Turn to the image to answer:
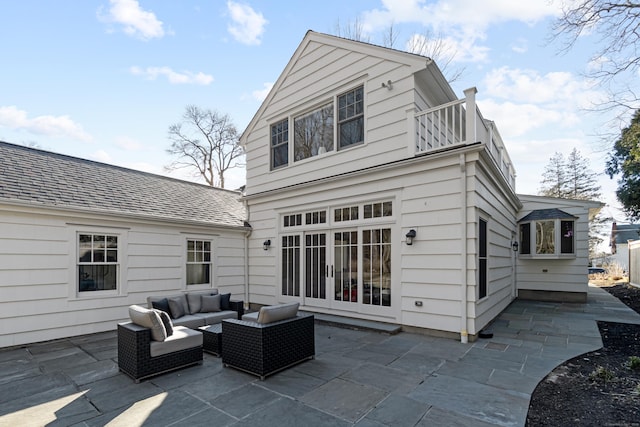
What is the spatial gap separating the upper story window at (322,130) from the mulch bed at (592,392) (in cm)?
516

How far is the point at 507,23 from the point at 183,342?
31.6ft

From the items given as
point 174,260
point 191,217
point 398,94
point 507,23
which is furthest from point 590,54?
point 174,260

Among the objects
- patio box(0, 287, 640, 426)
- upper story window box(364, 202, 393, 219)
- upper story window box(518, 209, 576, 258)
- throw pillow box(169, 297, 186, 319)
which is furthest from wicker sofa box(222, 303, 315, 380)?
upper story window box(518, 209, 576, 258)

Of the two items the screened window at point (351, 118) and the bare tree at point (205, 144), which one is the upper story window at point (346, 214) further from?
the bare tree at point (205, 144)

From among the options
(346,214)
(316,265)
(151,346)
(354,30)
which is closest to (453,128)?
(346,214)

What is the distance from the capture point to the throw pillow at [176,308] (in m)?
6.11

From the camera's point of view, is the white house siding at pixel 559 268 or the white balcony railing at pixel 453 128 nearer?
the white balcony railing at pixel 453 128

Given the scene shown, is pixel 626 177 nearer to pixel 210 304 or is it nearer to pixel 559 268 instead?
pixel 559 268

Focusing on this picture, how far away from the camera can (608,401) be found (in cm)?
323

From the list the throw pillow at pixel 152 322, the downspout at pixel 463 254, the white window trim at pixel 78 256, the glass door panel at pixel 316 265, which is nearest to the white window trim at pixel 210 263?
the white window trim at pixel 78 256

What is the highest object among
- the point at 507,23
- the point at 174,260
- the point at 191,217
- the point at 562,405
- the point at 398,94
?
the point at 507,23

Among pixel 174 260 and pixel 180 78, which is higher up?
pixel 180 78

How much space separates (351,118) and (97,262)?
6.05m

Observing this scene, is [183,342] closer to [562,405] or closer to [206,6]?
[562,405]
